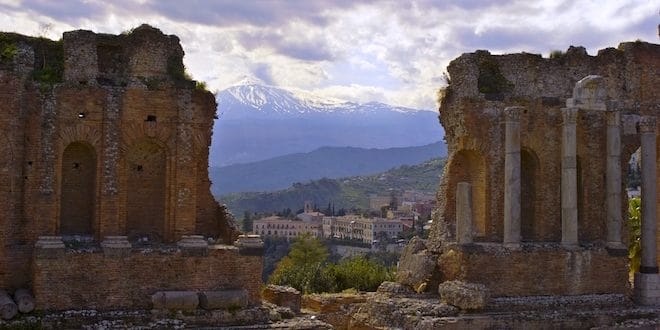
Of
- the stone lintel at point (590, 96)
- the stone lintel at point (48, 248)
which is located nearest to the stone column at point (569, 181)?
the stone lintel at point (590, 96)

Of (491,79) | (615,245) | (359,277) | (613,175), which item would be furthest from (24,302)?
(613,175)

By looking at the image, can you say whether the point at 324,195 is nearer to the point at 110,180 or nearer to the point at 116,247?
the point at 110,180

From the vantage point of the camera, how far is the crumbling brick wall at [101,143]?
782 inches

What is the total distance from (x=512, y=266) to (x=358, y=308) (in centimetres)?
496

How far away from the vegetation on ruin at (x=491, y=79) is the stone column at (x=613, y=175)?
358 cm

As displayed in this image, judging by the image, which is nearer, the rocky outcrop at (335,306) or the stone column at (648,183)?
the rocky outcrop at (335,306)

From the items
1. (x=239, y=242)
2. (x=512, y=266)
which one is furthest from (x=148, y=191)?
(x=512, y=266)

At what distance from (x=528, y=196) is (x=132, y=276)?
13.8 m

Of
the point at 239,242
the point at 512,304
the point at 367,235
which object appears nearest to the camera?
the point at 239,242

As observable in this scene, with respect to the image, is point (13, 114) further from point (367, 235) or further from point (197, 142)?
point (367, 235)

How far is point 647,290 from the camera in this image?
25.2m

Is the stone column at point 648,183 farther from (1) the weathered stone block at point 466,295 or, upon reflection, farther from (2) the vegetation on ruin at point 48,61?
(2) the vegetation on ruin at point 48,61

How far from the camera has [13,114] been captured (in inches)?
773

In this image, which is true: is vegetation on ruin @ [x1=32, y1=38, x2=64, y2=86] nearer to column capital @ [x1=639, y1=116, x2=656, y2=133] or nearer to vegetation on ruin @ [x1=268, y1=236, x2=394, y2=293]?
vegetation on ruin @ [x1=268, y1=236, x2=394, y2=293]
